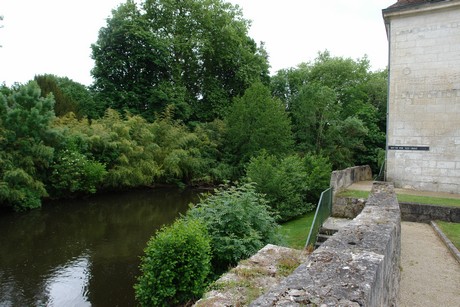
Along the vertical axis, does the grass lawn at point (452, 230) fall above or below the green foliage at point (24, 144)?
below

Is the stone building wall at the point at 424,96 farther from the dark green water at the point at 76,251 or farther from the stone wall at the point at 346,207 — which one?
the dark green water at the point at 76,251

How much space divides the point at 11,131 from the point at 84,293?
9512mm

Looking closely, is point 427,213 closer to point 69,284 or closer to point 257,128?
point 69,284

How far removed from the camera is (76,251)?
930cm

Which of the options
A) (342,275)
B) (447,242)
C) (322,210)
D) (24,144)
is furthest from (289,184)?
(24,144)

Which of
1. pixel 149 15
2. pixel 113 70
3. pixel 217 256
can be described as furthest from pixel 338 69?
pixel 217 256

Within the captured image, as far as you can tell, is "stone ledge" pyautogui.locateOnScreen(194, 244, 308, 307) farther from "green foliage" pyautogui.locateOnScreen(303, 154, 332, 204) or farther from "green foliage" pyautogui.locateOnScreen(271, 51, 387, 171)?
"green foliage" pyautogui.locateOnScreen(271, 51, 387, 171)

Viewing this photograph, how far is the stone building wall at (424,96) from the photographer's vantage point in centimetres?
1077

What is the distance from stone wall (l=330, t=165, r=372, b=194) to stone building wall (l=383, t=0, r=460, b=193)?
1.46 m

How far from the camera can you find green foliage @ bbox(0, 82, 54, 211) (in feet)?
42.6

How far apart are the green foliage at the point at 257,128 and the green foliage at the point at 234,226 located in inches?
556

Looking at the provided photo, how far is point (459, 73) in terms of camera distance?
10.7 meters

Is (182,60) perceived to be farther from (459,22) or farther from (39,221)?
(459,22)

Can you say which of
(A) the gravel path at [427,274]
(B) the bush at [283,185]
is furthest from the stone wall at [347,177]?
(A) the gravel path at [427,274]
